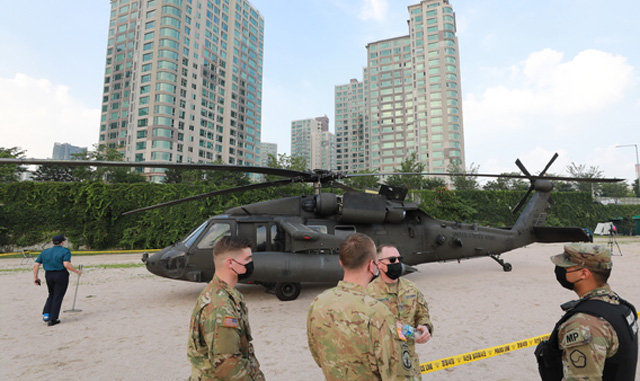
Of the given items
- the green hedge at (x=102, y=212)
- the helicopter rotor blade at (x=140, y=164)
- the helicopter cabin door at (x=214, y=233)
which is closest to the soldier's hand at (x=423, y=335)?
the helicopter rotor blade at (x=140, y=164)

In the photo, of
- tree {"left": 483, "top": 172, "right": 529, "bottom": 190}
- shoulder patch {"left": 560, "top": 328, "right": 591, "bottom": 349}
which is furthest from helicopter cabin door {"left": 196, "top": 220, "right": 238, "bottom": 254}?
tree {"left": 483, "top": 172, "right": 529, "bottom": 190}

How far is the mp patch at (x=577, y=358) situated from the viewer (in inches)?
69.4

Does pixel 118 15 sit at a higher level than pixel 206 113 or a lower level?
higher

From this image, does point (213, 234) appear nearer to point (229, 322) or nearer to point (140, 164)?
point (140, 164)

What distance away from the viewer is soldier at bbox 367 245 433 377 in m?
2.81

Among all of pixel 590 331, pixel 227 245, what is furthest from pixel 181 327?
pixel 590 331

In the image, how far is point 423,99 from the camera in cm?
8194

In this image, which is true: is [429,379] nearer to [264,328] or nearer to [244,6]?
[264,328]

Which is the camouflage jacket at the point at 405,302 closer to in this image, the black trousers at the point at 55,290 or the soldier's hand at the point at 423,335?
the soldier's hand at the point at 423,335

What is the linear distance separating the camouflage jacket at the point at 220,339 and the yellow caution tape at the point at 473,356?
2.51 m

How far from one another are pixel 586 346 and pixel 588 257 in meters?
0.59

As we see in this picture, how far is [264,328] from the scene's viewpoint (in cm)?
535

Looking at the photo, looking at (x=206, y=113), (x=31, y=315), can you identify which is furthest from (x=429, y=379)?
(x=206, y=113)

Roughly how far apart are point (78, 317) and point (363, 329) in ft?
22.8
